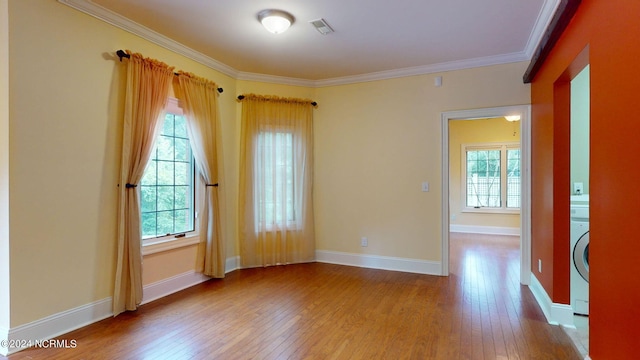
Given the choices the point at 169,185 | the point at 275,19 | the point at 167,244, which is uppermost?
the point at 275,19

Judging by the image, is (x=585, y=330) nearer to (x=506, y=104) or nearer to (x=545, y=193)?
(x=545, y=193)

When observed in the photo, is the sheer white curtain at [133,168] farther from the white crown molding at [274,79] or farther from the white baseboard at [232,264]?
the white crown molding at [274,79]

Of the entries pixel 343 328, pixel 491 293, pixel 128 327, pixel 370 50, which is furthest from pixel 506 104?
pixel 128 327

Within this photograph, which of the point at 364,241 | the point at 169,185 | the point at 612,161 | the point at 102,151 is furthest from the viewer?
the point at 364,241

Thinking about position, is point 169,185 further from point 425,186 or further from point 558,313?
point 558,313

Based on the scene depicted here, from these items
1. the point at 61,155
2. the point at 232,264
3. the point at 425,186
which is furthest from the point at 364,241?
the point at 61,155

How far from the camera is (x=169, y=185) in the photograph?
136 inches

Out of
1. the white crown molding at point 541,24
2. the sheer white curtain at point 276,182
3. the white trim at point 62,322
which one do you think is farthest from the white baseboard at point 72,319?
the white crown molding at point 541,24

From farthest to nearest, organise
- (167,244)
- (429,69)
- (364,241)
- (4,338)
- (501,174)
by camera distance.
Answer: (501,174) → (364,241) → (429,69) → (167,244) → (4,338)

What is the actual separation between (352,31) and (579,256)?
2.79m

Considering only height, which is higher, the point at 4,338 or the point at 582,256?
the point at 582,256

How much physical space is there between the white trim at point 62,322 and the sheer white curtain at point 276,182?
1.78 meters

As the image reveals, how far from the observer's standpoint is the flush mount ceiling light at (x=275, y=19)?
2.72 m

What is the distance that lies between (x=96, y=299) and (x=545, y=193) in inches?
161
